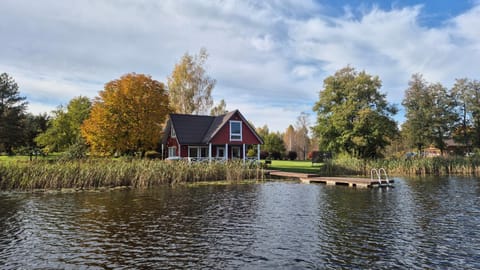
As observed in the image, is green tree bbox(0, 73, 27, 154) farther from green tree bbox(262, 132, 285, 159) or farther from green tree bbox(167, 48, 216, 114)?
green tree bbox(262, 132, 285, 159)

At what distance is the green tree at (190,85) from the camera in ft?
130

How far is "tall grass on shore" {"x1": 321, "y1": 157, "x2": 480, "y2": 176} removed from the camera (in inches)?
1016

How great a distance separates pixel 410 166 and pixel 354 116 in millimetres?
7304

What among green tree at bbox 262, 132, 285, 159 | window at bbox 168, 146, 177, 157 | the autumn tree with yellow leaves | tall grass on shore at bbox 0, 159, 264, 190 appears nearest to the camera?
tall grass on shore at bbox 0, 159, 264, 190

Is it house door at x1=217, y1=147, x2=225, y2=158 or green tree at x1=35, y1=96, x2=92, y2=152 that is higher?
green tree at x1=35, y1=96, x2=92, y2=152

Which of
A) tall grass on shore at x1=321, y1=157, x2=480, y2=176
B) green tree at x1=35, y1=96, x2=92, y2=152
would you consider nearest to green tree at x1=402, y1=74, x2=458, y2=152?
tall grass on shore at x1=321, y1=157, x2=480, y2=176

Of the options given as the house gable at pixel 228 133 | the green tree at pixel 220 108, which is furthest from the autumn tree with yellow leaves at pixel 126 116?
the green tree at pixel 220 108

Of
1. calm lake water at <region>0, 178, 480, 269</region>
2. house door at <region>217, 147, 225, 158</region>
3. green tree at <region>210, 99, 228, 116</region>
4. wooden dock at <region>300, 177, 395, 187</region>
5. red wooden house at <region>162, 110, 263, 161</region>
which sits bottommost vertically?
calm lake water at <region>0, 178, 480, 269</region>

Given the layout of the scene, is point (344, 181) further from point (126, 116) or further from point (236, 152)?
point (126, 116)

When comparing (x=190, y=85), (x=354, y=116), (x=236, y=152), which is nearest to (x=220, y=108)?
(x=190, y=85)

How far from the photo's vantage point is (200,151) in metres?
30.5

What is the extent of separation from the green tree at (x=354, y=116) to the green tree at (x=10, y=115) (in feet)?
124

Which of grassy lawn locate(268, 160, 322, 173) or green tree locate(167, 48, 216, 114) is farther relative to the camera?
green tree locate(167, 48, 216, 114)

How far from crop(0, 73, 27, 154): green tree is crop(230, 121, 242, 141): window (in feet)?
97.8
